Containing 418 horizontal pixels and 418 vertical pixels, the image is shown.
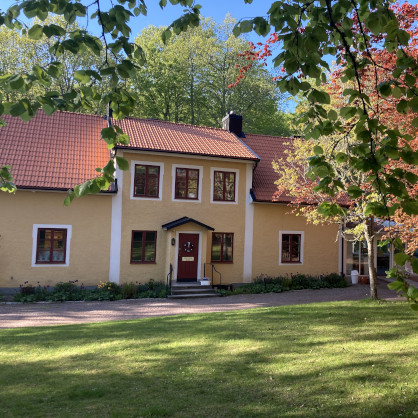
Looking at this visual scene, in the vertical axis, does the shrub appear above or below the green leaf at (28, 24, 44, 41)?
below

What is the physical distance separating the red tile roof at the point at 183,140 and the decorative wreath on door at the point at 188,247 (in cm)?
405

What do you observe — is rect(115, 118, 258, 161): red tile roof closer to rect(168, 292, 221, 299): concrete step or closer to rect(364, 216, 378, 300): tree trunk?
rect(168, 292, 221, 299): concrete step

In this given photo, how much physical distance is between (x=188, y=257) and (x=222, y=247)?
1.82 metres

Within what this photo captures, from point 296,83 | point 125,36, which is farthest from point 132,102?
point 296,83

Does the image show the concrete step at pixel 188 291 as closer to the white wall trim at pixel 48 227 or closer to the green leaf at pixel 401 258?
the white wall trim at pixel 48 227

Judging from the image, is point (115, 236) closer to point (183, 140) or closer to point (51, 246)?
point (51, 246)

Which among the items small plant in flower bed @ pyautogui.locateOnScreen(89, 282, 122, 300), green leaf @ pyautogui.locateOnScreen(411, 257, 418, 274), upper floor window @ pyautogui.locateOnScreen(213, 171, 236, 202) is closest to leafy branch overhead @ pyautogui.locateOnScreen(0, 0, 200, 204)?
green leaf @ pyautogui.locateOnScreen(411, 257, 418, 274)

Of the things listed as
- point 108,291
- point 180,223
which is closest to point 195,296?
point 180,223

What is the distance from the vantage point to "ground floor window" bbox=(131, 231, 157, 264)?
55.7ft

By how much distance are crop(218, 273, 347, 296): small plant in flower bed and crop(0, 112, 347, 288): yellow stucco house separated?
1.64 ft

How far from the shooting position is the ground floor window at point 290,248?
19.1 metres

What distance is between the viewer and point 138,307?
1390 centimetres

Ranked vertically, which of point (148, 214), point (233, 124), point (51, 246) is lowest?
point (51, 246)

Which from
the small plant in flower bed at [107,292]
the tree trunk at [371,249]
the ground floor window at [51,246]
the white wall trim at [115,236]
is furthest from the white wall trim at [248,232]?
the ground floor window at [51,246]
